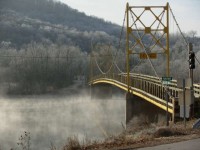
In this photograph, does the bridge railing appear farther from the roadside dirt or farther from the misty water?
the roadside dirt

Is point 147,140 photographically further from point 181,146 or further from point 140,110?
point 140,110

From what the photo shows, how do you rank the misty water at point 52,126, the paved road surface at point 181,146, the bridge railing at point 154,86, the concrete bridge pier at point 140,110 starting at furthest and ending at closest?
1. the concrete bridge pier at point 140,110
2. the misty water at point 52,126
3. the bridge railing at point 154,86
4. the paved road surface at point 181,146

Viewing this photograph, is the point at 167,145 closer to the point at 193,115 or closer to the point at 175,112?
the point at 193,115

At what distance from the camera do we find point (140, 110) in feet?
102

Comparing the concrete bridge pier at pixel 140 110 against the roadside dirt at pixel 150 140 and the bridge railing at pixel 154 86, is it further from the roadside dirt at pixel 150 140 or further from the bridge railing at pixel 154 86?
the roadside dirt at pixel 150 140

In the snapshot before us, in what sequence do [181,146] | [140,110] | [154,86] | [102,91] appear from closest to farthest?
[181,146] → [154,86] → [140,110] → [102,91]

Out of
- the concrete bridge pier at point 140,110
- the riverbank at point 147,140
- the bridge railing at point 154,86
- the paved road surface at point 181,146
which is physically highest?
the bridge railing at point 154,86

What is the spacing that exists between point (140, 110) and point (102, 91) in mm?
31904

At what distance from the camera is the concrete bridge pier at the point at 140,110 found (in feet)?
93.5

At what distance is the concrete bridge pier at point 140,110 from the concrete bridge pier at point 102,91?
2977 centimetres

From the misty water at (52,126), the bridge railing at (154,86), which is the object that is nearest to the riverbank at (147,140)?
the bridge railing at (154,86)

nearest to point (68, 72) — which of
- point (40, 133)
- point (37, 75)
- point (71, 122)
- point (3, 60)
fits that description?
point (37, 75)

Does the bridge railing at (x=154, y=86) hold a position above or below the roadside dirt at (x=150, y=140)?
above

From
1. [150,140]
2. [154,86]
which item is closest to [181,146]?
[150,140]
